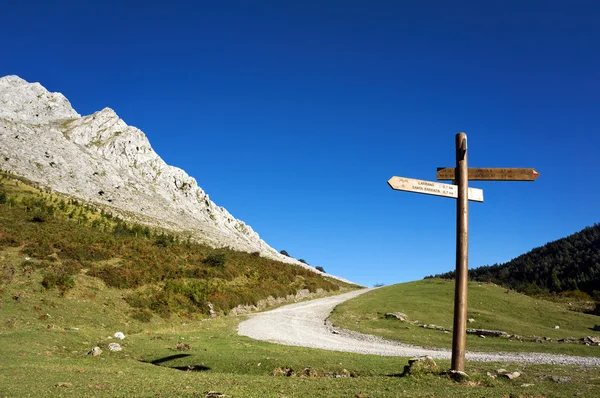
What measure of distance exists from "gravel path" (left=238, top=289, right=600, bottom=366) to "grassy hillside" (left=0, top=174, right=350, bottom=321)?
6870 millimetres

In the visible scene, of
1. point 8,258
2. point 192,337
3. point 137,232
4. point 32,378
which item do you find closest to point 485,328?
point 192,337

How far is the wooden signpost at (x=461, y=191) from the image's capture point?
12.9 metres

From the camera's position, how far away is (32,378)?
12422 mm

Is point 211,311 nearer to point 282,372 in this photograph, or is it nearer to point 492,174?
point 282,372

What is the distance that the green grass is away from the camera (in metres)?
26.3

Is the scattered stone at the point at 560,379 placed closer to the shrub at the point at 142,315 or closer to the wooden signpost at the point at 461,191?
the wooden signpost at the point at 461,191

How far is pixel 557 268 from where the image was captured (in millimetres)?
89500

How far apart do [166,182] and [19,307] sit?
12187 centimetres

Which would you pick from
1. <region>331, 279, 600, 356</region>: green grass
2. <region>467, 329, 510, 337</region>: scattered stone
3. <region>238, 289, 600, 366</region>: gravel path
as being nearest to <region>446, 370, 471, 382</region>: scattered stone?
<region>238, 289, 600, 366</region>: gravel path

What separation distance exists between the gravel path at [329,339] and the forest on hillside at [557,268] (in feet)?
167

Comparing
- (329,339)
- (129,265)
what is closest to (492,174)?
(329,339)

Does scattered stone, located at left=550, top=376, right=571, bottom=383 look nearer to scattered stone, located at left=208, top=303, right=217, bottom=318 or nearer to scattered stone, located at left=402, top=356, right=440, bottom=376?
scattered stone, located at left=402, top=356, right=440, bottom=376

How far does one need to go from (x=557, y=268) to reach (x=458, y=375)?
317 feet

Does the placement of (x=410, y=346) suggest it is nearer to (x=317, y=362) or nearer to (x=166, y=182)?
(x=317, y=362)
